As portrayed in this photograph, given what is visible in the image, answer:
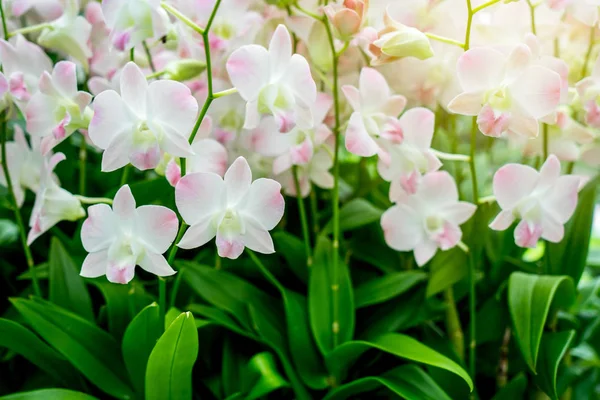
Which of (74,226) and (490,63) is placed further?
(74,226)

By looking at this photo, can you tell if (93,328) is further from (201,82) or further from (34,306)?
(201,82)

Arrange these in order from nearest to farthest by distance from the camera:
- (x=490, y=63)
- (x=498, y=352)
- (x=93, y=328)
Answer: (x=490, y=63) → (x=93, y=328) → (x=498, y=352)

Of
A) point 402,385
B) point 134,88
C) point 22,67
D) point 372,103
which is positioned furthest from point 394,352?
point 22,67

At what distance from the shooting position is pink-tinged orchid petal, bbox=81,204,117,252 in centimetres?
52

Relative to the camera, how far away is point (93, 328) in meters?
0.66

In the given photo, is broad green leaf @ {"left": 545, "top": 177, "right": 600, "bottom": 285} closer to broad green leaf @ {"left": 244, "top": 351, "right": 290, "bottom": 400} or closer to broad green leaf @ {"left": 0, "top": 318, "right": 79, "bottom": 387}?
broad green leaf @ {"left": 244, "top": 351, "right": 290, "bottom": 400}

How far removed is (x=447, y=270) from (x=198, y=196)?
0.37 m

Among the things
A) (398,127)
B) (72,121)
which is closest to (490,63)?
Result: (398,127)

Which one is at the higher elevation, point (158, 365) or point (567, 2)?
point (567, 2)

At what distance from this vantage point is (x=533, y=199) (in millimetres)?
616

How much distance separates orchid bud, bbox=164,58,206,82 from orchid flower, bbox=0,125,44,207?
19 centimetres

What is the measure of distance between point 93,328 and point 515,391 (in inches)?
18.7

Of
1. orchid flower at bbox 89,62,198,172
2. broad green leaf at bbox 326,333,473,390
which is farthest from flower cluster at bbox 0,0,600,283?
broad green leaf at bbox 326,333,473,390

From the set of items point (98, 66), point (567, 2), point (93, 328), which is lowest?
point (93, 328)
